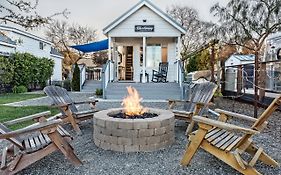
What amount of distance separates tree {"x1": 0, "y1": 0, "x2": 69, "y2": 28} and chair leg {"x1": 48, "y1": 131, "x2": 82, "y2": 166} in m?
2.69

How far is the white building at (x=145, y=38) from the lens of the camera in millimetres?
13680

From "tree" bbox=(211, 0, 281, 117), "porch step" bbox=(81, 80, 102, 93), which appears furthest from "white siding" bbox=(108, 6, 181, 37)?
"tree" bbox=(211, 0, 281, 117)

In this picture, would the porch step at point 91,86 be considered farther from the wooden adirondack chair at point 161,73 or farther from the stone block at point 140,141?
the stone block at point 140,141

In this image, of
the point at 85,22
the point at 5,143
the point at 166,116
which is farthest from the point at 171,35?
the point at 85,22

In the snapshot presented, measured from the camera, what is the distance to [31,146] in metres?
3.35

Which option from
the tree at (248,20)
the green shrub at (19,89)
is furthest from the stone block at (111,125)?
the tree at (248,20)

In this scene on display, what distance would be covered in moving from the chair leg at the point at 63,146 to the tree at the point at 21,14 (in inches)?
106

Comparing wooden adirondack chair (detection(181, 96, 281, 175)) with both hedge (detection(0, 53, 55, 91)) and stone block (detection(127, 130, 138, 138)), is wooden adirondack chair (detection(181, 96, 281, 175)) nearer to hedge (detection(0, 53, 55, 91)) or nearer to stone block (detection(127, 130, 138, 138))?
stone block (detection(127, 130, 138, 138))

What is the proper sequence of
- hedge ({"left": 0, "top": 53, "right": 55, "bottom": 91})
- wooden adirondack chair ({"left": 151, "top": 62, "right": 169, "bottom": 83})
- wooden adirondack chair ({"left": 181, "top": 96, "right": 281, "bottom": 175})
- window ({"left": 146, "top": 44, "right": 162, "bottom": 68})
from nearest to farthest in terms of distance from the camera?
wooden adirondack chair ({"left": 181, "top": 96, "right": 281, "bottom": 175}), wooden adirondack chair ({"left": 151, "top": 62, "right": 169, "bottom": 83}), window ({"left": 146, "top": 44, "right": 162, "bottom": 68}), hedge ({"left": 0, "top": 53, "right": 55, "bottom": 91})

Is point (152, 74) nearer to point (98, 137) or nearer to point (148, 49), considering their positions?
point (148, 49)

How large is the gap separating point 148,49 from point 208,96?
10759 millimetres

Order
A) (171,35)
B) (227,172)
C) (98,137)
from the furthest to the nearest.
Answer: (171,35), (98,137), (227,172)

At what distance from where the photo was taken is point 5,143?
475cm

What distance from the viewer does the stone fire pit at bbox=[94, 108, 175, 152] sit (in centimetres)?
420
